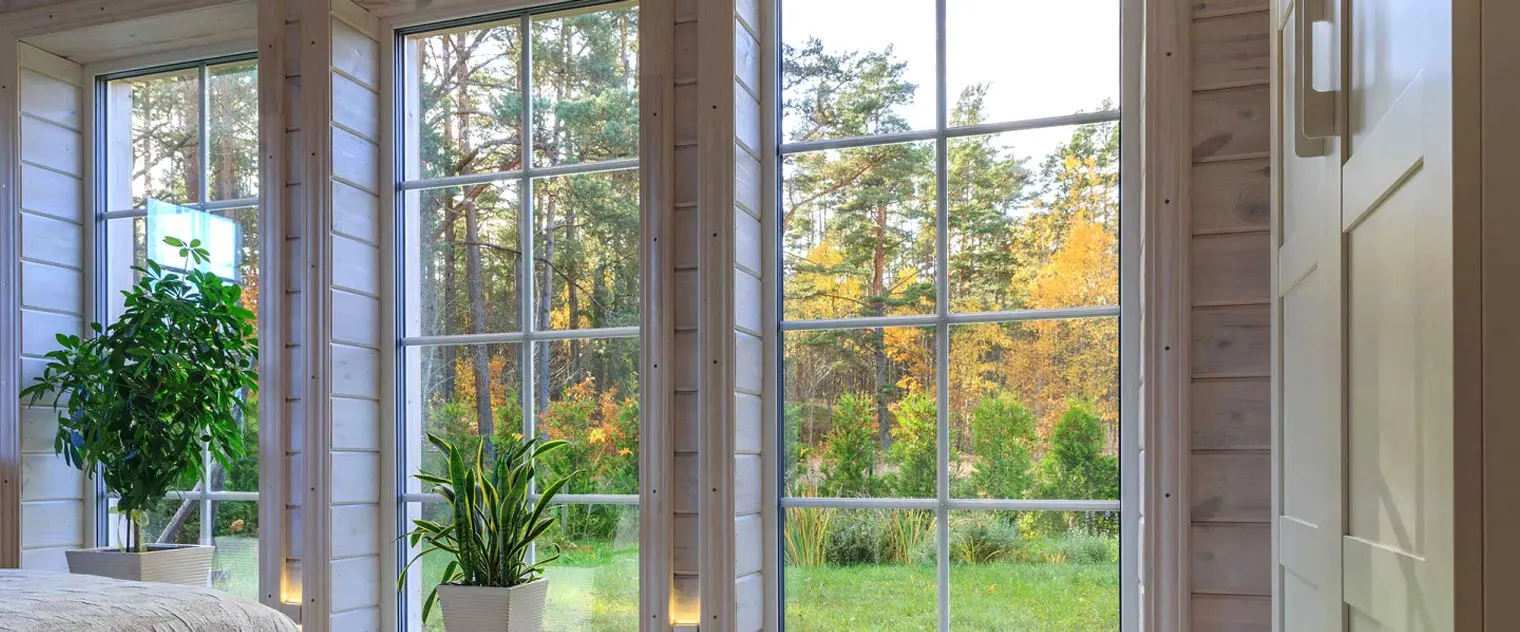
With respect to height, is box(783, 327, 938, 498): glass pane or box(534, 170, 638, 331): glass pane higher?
box(534, 170, 638, 331): glass pane

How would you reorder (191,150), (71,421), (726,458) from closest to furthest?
(726,458)
(71,421)
(191,150)

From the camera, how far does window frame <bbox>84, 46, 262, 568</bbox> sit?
120 inches

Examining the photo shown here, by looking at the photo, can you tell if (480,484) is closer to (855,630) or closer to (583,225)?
(583,225)

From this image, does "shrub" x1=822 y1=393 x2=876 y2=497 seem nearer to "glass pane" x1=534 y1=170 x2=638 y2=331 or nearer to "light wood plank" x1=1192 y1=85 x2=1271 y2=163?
"glass pane" x1=534 y1=170 x2=638 y2=331

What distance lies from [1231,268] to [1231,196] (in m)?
0.13

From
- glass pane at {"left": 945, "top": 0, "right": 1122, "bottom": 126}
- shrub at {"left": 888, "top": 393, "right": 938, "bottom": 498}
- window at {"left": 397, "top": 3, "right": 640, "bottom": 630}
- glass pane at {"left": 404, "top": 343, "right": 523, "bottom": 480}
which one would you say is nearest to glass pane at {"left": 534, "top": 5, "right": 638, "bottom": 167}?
window at {"left": 397, "top": 3, "right": 640, "bottom": 630}

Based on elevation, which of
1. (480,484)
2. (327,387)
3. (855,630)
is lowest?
(855,630)

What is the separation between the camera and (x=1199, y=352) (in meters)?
1.99

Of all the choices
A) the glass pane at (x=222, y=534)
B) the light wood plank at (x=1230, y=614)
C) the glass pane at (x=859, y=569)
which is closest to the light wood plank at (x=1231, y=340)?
the light wood plank at (x=1230, y=614)

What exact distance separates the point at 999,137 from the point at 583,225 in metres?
1.04

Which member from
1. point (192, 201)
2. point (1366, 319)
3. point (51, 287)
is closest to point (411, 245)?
point (192, 201)

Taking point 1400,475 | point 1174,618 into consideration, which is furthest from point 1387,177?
point 1174,618

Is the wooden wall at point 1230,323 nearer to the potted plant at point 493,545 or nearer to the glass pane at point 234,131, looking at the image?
the potted plant at point 493,545

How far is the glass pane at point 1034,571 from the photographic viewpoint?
2.27 metres
